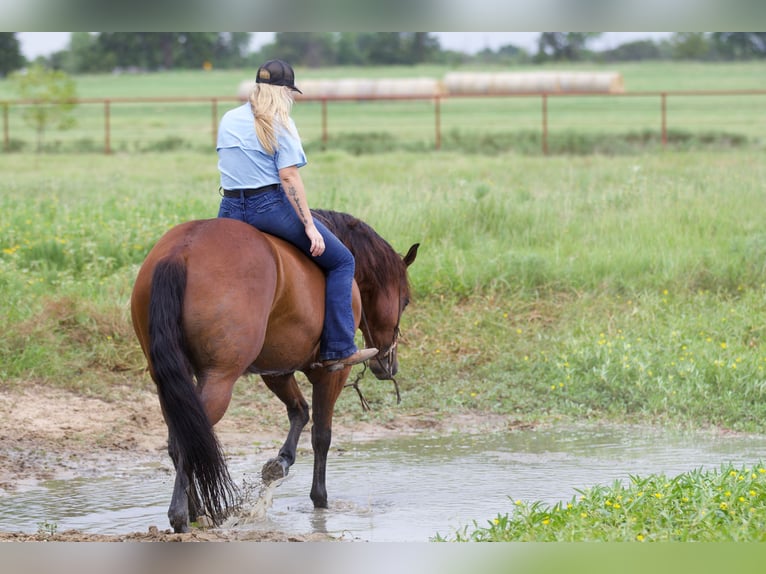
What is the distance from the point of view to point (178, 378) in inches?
192

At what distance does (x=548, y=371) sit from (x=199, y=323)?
466 centimetres

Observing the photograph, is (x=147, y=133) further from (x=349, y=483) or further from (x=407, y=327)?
(x=349, y=483)

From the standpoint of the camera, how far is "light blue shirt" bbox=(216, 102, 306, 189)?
5488 millimetres

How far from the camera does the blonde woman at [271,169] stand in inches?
214

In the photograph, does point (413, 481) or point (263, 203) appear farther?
point (413, 481)

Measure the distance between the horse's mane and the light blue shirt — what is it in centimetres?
73

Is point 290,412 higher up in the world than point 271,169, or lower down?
lower down

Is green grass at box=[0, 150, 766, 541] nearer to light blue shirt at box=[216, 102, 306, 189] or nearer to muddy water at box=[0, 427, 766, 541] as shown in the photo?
muddy water at box=[0, 427, 766, 541]

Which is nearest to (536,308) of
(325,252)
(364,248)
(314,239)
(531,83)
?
(364,248)

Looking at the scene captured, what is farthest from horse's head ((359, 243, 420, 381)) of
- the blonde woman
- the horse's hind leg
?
the blonde woman

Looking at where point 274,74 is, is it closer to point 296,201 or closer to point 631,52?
point 296,201

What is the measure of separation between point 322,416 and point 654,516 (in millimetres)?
2200

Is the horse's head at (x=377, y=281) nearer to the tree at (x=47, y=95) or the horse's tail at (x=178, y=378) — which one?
the horse's tail at (x=178, y=378)

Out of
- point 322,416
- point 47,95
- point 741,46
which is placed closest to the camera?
point 322,416
